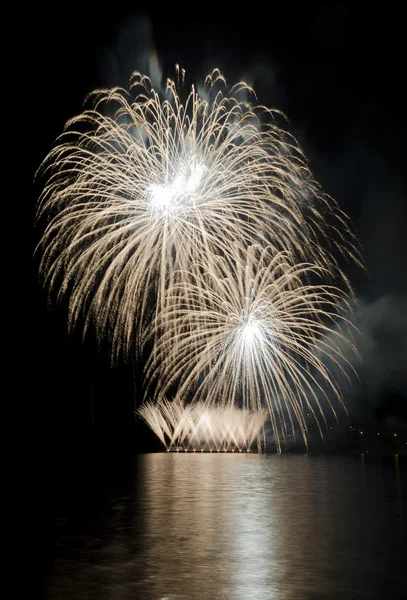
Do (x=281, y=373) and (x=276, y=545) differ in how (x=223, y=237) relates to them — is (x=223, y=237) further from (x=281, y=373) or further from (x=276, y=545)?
(x=276, y=545)

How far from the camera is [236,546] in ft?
46.7

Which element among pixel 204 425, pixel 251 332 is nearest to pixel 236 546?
pixel 251 332

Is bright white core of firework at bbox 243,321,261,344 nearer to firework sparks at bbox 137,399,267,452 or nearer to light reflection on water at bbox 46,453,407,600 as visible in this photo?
light reflection on water at bbox 46,453,407,600

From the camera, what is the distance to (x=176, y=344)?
36219 millimetres

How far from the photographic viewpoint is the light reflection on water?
10.5 meters

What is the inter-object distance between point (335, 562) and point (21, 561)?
5.94 m

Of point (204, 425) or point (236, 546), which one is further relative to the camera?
point (204, 425)

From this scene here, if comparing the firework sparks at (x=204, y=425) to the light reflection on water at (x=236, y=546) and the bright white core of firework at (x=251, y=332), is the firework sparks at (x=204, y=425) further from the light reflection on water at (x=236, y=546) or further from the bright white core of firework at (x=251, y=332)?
the light reflection on water at (x=236, y=546)

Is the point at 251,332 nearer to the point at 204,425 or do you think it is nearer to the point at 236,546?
the point at 236,546

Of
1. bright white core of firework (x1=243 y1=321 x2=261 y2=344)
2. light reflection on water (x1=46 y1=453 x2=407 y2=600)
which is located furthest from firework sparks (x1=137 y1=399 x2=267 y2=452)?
light reflection on water (x1=46 y1=453 x2=407 y2=600)

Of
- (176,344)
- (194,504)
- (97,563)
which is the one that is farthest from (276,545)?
(176,344)

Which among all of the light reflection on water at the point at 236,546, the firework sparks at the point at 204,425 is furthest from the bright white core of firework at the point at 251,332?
the firework sparks at the point at 204,425

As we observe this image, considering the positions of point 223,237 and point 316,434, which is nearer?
point 223,237

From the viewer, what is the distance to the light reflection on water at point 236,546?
10539mm
